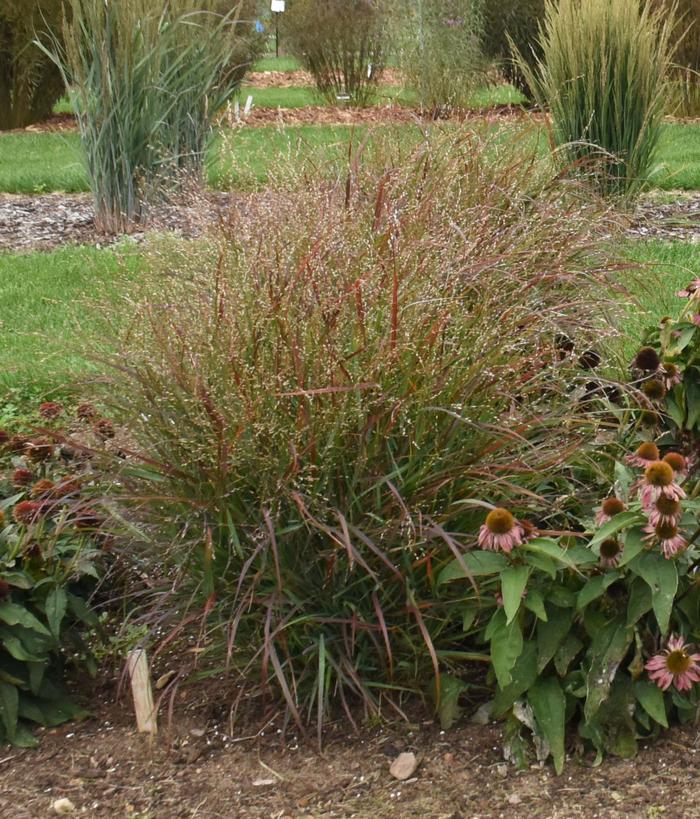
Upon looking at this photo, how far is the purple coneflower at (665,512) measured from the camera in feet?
7.38

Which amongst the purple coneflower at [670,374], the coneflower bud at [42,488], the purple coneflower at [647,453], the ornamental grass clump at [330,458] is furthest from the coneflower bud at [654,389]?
the coneflower bud at [42,488]

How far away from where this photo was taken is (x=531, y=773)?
7.99 ft

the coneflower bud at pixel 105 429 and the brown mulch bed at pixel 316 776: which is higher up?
the coneflower bud at pixel 105 429

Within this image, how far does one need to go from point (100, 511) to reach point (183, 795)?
815mm

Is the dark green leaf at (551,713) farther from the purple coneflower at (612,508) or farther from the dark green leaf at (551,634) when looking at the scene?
the purple coneflower at (612,508)

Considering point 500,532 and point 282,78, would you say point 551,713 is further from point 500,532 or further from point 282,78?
point 282,78

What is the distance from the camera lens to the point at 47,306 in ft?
20.1

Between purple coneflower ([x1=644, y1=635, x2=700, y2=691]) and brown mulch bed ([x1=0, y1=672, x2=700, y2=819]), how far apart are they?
20 centimetres

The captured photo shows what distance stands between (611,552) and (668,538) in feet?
0.53

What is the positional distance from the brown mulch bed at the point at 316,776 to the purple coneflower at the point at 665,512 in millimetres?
548

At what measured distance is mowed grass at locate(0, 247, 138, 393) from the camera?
4.96m

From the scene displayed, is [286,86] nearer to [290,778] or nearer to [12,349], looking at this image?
[12,349]

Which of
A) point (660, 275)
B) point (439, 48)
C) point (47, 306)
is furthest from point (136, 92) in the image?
point (439, 48)

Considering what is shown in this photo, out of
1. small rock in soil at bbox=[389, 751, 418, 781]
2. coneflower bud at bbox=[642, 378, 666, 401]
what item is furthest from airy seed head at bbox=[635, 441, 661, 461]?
small rock in soil at bbox=[389, 751, 418, 781]
